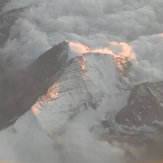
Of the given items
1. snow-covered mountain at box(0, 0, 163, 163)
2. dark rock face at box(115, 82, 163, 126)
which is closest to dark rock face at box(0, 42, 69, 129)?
snow-covered mountain at box(0, 0, 163, 163)

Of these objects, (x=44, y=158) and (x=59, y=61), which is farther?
(x=59, y=61)

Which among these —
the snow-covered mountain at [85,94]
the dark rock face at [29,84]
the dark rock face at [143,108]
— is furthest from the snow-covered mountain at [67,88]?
the dark rock face at [143,108]

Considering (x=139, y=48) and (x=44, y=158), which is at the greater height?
(x=44, y=158)

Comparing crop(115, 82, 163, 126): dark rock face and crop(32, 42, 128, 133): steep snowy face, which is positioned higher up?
crop(32, 42, 128, 133): steep snowy face

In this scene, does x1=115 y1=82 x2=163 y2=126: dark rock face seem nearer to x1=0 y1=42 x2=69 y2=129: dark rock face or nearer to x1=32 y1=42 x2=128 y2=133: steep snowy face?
x1=32 y1=42 x2=128 y2=133: steep snowy face

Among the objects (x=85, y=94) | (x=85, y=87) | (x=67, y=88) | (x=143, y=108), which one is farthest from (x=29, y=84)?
(x=143, y=108)

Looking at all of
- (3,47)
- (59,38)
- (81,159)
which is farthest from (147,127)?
(3,47)

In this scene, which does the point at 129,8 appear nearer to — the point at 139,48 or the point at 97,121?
the point at 139,48
